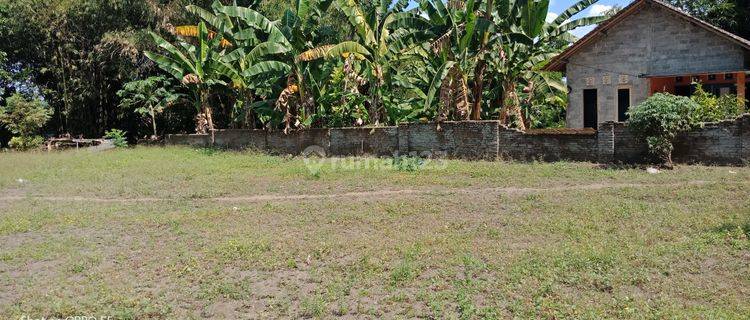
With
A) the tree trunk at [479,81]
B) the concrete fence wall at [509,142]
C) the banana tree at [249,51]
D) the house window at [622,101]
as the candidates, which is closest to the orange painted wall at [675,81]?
the house window at [622,101]

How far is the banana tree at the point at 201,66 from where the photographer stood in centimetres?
1904

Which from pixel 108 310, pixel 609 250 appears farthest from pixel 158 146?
pixel 609 250

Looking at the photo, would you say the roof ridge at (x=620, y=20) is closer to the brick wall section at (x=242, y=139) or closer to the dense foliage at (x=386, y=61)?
the dense foliage at (x=386, y=61)

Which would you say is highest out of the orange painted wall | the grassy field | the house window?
the orange painted wall

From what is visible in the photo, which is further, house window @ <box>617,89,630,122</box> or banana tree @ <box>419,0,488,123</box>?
house window @ <box>617,89,630,122</box>

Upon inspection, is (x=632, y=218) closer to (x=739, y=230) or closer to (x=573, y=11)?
(x=739, y=230)

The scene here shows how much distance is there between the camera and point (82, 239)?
7.67 metres

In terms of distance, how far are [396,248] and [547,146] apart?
7.81 m

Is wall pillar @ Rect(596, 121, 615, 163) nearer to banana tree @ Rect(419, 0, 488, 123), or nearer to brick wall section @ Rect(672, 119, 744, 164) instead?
brick wall section @ Rect(672, 119, 744, 164)

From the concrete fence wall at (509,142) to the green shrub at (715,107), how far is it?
57cm

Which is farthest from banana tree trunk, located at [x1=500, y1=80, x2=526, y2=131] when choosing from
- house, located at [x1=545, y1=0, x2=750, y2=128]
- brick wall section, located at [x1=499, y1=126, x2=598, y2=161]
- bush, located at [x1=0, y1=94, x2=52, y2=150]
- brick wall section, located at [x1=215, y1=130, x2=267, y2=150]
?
bush, located at [x1=0, y1=94, x2=52, y2=150]

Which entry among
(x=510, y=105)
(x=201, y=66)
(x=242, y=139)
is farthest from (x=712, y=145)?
(x=201, y=66)

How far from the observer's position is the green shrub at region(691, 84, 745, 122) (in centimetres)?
1209

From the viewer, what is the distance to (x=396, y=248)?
675 centimetres
